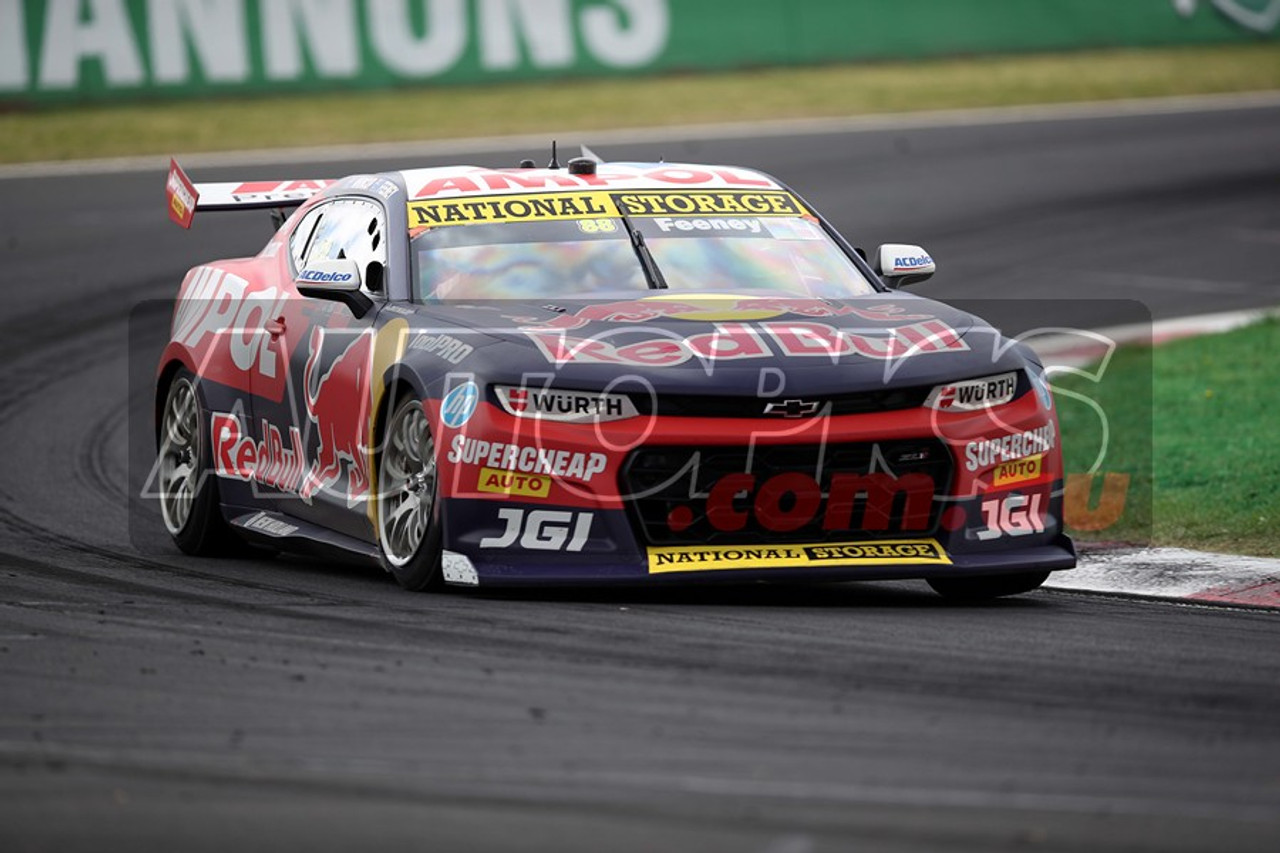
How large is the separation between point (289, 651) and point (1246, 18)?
2818 cm

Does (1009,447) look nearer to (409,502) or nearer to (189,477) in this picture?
(409,502)

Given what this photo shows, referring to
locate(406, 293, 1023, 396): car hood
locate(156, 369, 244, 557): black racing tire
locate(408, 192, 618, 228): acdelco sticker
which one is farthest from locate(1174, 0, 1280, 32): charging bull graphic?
locate(406, 293, 1023, 396): car hood

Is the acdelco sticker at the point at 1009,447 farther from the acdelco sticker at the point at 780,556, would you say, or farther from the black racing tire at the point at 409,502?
the black racing tire at the point at 409,502

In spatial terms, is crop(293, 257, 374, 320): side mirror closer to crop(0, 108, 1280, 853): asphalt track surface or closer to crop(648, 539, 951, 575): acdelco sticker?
crop(0, 108, 1280, 853): asphalt track surface

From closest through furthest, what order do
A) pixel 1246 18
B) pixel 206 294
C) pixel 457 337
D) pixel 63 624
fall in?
pixel 63 624 → pixel 457 337 → pixel 206 294 → pixel 1246 18

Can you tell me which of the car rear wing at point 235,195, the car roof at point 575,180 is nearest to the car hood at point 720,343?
the car roof at point 575,180

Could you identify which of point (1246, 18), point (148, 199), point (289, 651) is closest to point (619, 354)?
point (289, 651)

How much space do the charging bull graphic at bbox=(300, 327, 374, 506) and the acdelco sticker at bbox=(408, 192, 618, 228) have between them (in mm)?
584

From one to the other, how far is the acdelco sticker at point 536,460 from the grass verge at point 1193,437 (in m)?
3.00

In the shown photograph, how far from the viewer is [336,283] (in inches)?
335

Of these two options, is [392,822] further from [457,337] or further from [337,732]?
[457,337]

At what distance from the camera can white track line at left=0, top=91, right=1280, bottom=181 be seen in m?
23.6

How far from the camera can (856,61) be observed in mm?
31047

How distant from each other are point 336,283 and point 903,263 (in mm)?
2153
